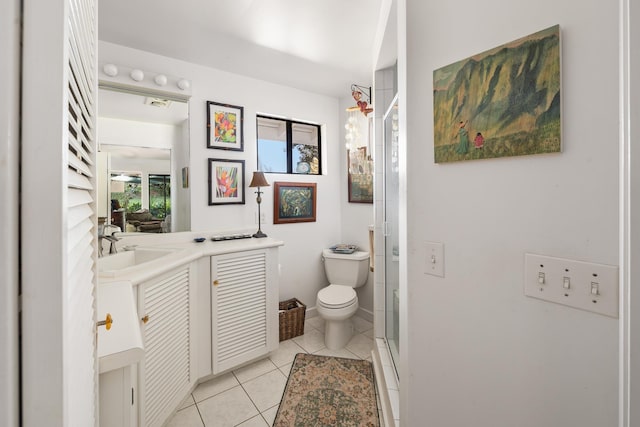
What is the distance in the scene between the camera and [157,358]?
1487 mm

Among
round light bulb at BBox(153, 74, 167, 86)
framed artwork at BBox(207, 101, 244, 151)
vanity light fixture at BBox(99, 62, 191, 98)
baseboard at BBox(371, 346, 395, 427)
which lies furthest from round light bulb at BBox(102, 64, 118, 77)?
baseboard at BBox(371, 346, 395, 427)

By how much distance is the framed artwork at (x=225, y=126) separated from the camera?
2.35 m

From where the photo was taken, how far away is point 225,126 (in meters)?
2.42

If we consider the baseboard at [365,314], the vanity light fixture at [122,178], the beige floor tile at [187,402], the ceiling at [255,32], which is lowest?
the beige floor tile at [187,402]

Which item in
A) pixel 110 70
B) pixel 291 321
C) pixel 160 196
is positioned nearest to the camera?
pixel 110 70

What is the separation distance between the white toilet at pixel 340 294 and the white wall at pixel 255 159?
260 mm

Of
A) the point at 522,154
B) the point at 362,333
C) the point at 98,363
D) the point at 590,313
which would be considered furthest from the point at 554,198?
the point at 362,333

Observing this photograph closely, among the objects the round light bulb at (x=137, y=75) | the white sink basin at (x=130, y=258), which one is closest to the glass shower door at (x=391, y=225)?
the white sink basin at (x=130, y=258)

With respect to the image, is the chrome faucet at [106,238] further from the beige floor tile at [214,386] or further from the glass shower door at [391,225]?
the glass shower door at [391,225]

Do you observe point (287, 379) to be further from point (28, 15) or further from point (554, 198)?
point (28, 15)

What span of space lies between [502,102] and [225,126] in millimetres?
2127

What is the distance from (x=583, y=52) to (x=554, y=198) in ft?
1.24

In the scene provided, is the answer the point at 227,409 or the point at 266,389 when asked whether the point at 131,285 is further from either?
the point at 266,389

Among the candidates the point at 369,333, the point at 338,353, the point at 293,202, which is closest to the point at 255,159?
the point at 293,202
